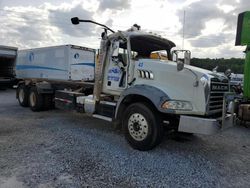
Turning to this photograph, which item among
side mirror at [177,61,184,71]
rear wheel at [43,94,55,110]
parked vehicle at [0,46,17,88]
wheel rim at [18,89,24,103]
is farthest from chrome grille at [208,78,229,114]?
parked vehicle at [0,46,17,88]

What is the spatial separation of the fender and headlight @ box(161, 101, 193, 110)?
7cm

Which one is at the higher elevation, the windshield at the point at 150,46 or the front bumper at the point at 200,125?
the windshield at the point at 150,46

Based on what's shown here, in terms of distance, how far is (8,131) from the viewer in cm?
677

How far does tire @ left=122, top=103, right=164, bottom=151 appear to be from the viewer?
17.0 ft

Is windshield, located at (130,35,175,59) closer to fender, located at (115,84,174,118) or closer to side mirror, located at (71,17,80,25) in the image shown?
fender, located at (115,84,174,118)

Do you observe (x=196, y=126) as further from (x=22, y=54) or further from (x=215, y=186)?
(x=22, y=54)

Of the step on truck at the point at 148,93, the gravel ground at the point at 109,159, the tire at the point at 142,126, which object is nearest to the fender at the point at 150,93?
the step on truck at the point at 148,93

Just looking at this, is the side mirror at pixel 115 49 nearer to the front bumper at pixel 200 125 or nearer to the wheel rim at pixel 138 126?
the wheel rim at pixel 138 126

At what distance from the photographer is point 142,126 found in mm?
5332

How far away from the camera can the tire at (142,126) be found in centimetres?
517

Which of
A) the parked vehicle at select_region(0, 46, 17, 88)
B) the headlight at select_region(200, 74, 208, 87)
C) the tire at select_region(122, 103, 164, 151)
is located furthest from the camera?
the parked vehicle at select_region(0, 46, 17, 88)

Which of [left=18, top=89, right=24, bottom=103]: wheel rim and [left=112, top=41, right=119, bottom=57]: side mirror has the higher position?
[left=112, top=41, right=119, bottom=57]: side mirror

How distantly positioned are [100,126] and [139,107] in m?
2.60

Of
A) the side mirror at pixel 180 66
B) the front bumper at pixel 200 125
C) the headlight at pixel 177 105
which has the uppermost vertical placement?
the side mirror at pixel 180 66
